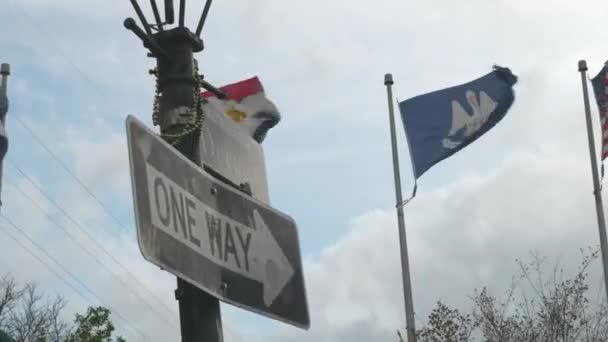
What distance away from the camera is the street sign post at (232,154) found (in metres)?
4.12

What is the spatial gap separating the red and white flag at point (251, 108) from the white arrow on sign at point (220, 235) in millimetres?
1421

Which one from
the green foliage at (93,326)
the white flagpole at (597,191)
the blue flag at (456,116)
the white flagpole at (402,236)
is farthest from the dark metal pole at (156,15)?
the green foliage at (93,326)

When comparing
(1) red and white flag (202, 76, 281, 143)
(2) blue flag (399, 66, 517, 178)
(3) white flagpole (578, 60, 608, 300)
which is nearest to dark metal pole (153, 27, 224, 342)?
(1) red and white flag (202, 76, 281, 143)

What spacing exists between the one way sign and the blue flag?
39.4 ft

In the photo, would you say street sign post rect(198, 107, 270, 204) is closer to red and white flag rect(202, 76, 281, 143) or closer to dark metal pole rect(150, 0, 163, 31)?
dark metal pole rect(150, 0, 163, 31)

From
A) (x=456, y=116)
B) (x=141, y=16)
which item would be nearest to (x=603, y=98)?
(x=456, y=116)

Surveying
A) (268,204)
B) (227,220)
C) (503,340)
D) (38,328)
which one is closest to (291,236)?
(268,204)

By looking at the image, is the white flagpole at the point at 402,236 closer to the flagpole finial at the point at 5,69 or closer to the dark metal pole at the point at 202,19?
the flagpole finial at the point at 5,69

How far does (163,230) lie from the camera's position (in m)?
3.29

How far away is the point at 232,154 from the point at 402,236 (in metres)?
13.2

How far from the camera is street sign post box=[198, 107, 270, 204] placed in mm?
4121

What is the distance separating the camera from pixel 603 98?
18312 mm

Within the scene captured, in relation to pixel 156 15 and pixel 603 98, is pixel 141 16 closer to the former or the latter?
pixel 156 15

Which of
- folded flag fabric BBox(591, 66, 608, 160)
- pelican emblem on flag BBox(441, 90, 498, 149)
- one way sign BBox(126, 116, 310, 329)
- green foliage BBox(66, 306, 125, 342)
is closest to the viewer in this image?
one way sign BBox(126, 116, 310, 329)
